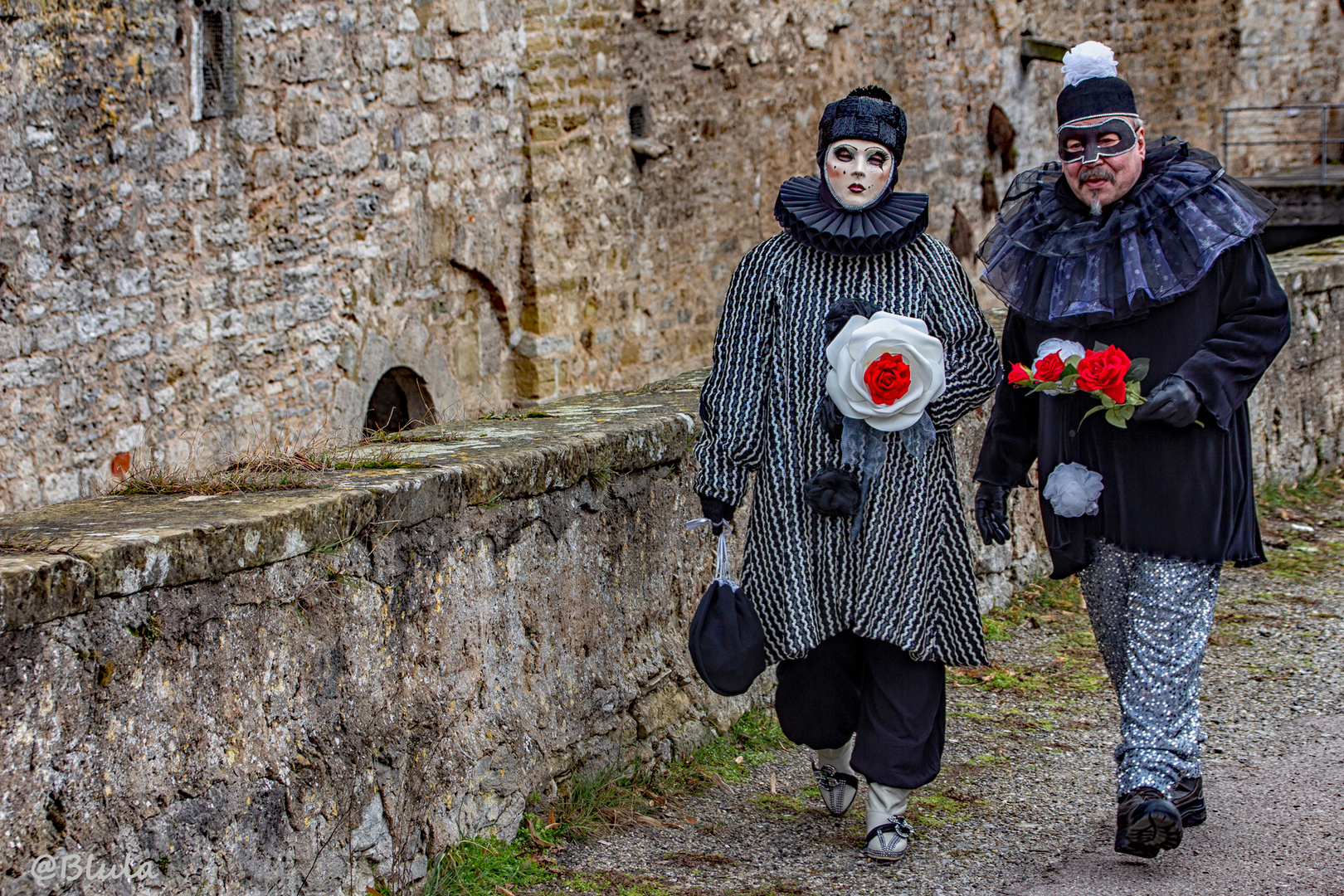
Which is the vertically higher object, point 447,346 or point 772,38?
point 772,38

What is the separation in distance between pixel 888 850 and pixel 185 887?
54.7 inches

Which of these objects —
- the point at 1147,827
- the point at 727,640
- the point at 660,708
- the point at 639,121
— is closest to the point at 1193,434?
the point at 1147,827

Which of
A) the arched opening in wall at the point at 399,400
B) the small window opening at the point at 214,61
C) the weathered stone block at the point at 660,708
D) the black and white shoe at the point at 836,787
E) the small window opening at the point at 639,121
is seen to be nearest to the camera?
the black and white shoe at the point at 836,787

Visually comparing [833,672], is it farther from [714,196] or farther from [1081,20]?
[1081,20]

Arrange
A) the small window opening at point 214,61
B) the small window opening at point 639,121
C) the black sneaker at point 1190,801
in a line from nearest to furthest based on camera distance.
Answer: the black sneaker at point 1190,801, the small window opening at point 214,61, the small window opening at point 639,121

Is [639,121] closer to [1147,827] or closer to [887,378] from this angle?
[887,378]

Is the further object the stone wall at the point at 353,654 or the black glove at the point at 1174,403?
the black glove at the point at 1174,403

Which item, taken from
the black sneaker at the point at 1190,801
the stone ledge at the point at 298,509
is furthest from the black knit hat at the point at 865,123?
the black sneaker at the point at 1190,801

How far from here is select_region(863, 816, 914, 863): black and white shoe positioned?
110 inches

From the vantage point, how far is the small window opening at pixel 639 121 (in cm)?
850

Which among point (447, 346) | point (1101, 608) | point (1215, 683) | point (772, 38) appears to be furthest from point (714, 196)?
point (1101, 608)

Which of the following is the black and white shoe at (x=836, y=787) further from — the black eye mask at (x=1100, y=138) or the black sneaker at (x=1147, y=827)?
the black eye mask at (x=1100, y=138)

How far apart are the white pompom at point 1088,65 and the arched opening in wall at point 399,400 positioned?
459cm

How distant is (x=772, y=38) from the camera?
31.5 feet
